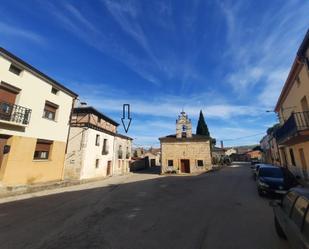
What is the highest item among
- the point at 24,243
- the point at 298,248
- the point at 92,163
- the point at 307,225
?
the point at 92,163

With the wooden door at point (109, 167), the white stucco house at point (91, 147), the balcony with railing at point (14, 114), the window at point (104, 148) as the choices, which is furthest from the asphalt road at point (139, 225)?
the wooden door at point (109, 167)

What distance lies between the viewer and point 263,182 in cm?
890

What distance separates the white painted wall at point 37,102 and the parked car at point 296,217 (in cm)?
1288

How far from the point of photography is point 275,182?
8.68 metres

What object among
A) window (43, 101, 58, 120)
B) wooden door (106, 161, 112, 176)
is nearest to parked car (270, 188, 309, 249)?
window (43, 101, 58, 120)

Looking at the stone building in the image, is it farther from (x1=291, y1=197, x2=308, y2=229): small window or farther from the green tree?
(x1=291, y1=197, x2=308, y2=229): small window

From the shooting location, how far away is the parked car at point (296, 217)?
2684 millimetres

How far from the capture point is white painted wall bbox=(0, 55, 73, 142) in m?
10.7

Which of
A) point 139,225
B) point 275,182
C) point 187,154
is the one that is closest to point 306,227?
point 139,225

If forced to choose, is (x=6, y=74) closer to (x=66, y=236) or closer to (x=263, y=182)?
(x=66, y=236)

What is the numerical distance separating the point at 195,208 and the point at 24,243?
5442 mm

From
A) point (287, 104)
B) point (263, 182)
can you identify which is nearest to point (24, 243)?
point (263, 182)

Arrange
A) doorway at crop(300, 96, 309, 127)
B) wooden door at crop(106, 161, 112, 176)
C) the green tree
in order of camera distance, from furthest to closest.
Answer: the green tree
wooden door at crop(106, 161, 112, 176)
doorway at crop(300, 96, 309, 127)

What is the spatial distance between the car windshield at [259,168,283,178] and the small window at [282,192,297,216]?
6.69 meters
